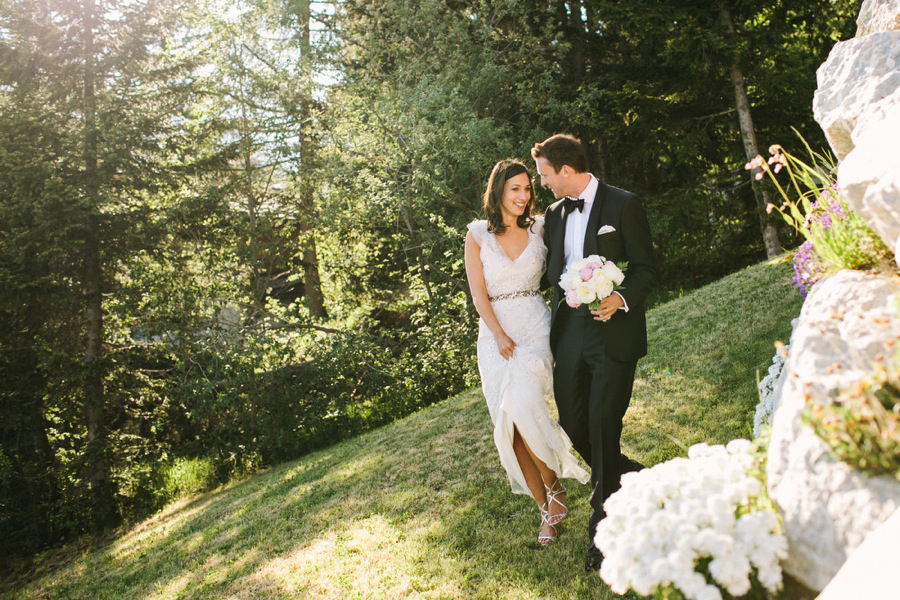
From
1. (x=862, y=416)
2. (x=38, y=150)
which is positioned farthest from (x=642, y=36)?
(x=862, y=416)

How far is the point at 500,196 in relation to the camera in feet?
13.2

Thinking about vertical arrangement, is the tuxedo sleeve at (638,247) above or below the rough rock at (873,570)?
above

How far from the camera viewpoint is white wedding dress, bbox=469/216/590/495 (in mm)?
3951

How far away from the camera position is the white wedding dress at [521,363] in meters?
3.95

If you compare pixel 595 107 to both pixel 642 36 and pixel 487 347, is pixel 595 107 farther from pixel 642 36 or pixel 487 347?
pixel 487 347

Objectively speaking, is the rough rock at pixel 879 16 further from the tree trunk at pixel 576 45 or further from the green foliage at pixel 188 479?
the tree trunk at pixel 576 45

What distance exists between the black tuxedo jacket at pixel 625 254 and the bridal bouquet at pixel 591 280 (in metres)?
0.15

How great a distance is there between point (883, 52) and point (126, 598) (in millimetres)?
Answer: 6300

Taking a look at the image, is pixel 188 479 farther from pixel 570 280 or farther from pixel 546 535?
pixel 570 280

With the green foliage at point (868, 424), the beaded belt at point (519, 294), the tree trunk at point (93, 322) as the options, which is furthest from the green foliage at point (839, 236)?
the tree trunk at point (93, 322)

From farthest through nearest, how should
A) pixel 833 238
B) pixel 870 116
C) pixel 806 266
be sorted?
pixel 806 266, pixel 833 238, pixel 870 116

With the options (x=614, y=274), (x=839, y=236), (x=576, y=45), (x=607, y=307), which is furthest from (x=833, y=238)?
(x=576, y=45)

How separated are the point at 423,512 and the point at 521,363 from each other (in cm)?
188

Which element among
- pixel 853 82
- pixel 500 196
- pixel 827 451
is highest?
pixel 853 82
